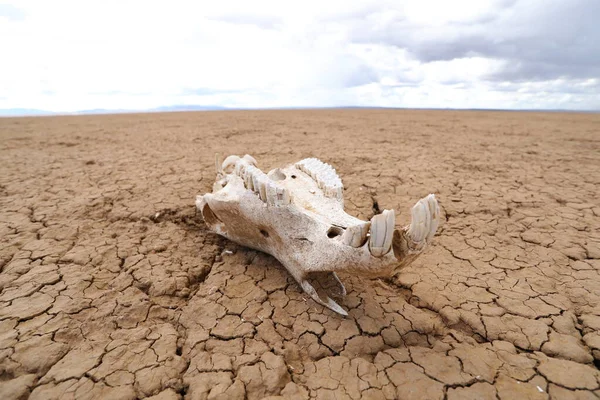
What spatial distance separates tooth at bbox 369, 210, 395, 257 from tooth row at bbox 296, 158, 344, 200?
0.89 meters

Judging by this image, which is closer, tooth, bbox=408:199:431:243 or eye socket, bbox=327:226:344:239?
tooth, bbox=408:199:431:243

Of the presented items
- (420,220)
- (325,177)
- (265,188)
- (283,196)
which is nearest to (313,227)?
(283,196)

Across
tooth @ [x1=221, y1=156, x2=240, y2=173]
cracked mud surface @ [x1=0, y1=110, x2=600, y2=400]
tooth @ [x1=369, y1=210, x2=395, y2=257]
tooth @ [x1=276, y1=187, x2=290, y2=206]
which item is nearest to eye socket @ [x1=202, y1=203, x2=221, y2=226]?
cracked mud surface @ [x1=0, y1=110, x2=600, y2=400]

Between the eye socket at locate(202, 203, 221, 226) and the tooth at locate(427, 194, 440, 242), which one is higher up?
the tooth at locate(427, 194, 440, 242)

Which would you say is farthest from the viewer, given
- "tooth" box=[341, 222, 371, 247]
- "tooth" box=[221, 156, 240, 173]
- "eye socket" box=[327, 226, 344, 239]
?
"tooth" box=[221, 156, 240, 173]

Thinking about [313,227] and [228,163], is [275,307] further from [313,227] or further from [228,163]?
[228,163]

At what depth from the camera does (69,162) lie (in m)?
5.10

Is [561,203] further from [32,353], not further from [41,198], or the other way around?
[41,198]

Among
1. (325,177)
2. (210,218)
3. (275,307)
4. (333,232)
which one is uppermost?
(325,177)

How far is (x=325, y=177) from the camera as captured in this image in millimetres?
2381

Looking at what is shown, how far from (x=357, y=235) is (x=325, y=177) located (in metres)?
1.07

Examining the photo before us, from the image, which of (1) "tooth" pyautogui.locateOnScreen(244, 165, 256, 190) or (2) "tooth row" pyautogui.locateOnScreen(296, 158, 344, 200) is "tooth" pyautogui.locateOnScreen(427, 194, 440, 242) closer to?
(2) "tooth row" pyautogui.locateOnScreen(296, 158, 344, 200)

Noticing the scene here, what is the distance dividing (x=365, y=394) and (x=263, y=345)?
0.56 m

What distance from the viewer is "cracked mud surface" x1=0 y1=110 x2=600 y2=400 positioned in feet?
4.77
